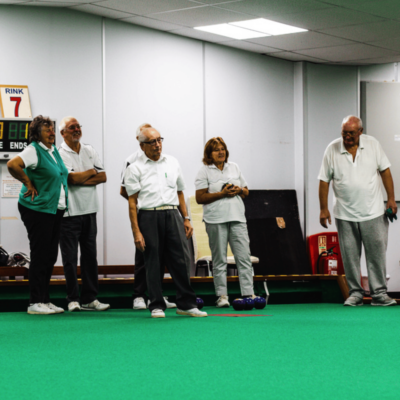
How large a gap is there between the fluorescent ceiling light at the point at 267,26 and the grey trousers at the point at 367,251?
237 centimetres

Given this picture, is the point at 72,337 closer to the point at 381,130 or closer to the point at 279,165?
the point at 279,165

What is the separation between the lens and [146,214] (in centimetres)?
418

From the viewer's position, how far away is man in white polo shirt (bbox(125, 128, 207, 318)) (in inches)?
163

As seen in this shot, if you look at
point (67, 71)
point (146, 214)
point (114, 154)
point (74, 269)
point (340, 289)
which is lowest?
point (340, 289)

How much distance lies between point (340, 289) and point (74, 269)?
2427 millimetres

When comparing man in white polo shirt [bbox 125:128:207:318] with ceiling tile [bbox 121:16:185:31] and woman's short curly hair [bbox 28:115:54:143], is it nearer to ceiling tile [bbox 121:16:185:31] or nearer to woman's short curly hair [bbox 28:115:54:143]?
woman's short curly hair [bbox 28:115:54:143]

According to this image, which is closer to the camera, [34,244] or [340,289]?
[34,244]

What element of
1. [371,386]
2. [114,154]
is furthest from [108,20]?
[371,386]

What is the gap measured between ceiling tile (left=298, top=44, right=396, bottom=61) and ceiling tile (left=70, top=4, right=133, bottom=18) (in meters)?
2.34

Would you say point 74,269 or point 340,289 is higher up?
point 74,269

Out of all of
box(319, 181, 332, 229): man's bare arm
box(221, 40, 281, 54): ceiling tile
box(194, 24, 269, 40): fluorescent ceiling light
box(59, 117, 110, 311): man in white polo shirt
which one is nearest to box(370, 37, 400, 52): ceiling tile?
box(221, 40, 281, 54): ceiling tile

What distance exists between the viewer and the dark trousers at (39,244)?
4.36m

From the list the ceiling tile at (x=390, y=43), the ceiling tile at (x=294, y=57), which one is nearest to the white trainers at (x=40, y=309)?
the ceiling tile at (x=294, y=57)

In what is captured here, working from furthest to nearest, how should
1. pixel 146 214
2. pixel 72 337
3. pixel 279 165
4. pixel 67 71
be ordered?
pixel 279 165 < pixel 67 71 < pixel 146 214 < pixel 72 337
